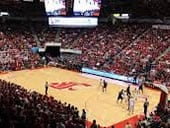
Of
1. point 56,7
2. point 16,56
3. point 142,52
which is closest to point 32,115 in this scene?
point 142,52

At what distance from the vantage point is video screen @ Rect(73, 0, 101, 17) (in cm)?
4312

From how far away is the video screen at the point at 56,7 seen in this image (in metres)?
44.3

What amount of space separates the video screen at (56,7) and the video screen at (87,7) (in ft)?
5.15

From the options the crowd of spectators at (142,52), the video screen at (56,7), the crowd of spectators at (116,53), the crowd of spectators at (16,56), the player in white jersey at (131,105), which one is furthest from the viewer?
the video screen at (56,7)

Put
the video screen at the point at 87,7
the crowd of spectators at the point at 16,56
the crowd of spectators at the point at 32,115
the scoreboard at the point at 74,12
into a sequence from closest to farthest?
the crowd of spectators at the point at 32,115, the crowd of spectators at the point at 16,56, the video screen at the point at 87,7, the scoreboard at the point at 74,12

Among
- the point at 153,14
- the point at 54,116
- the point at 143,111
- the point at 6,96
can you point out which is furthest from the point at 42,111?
the point at 153,14

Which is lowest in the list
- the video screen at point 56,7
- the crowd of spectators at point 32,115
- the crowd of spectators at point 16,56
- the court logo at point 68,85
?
the court logo at point 68,85

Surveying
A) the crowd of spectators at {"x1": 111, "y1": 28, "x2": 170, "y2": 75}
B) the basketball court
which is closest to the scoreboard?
the crowd of spectators at {"x1": 111, "y1": 28, "x2": 170, "y2": 75}

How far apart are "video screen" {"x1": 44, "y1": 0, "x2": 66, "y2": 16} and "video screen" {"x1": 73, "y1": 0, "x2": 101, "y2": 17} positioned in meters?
1.57

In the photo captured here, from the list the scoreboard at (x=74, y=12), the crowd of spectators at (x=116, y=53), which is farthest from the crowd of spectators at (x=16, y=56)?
the scoreboard at (x=74, y=12)

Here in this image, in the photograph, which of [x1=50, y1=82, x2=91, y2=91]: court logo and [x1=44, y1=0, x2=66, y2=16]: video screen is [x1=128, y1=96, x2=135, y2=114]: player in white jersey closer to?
[x1=50, y1=82, x2=91, y2=91]: court logo

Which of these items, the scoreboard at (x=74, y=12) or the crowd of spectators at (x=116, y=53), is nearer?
the crowd of spectators at (x=116, y=53)

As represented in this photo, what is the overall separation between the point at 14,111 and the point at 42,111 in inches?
53.4

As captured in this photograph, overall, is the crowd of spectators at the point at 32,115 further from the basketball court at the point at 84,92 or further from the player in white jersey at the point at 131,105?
the player in white jersey at the point at 131,105
